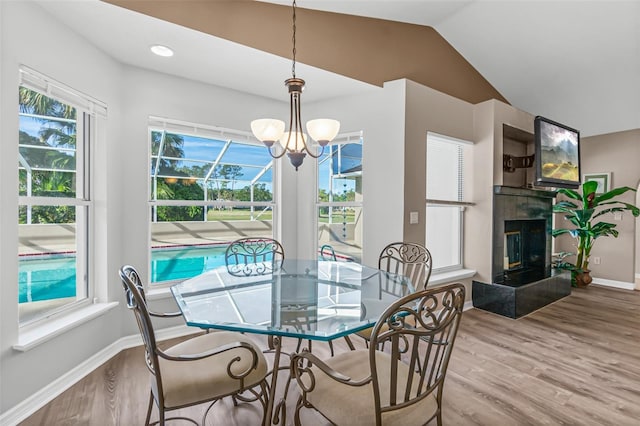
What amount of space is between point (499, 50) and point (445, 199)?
2118mm

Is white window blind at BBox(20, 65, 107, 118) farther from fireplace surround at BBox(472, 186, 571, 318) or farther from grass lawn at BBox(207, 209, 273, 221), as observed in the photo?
fireplace surround at BBox(472, 186, 571, 318)

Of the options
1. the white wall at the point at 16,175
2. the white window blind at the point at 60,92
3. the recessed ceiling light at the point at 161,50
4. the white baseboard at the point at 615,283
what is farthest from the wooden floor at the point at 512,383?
the recessed ceiling light at the point at 161,50

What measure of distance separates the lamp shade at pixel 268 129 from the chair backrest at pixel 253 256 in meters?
1.02

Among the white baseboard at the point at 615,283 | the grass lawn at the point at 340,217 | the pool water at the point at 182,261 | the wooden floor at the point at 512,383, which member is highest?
the grass lawn at the point at 340,217

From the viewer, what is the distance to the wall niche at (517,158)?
422cm

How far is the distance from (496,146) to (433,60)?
1297mm

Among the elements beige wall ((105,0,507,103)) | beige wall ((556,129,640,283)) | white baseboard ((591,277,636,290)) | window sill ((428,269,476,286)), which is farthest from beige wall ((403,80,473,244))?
white baseboard ((591,277,636,290))

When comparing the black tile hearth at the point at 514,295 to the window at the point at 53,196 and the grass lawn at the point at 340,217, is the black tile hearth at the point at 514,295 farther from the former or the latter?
the window at the point at 53,196

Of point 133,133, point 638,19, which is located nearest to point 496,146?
point 638,19

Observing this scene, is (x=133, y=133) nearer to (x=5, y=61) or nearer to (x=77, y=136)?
(x=77, y=136)

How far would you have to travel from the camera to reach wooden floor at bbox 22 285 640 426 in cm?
191

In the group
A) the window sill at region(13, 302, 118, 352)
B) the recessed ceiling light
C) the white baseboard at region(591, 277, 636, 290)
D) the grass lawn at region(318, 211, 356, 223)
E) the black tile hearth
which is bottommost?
the white baseboard at region(591, 277, 636, 290)

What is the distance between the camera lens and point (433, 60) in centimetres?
378

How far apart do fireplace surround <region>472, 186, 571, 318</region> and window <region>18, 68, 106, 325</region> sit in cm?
418
